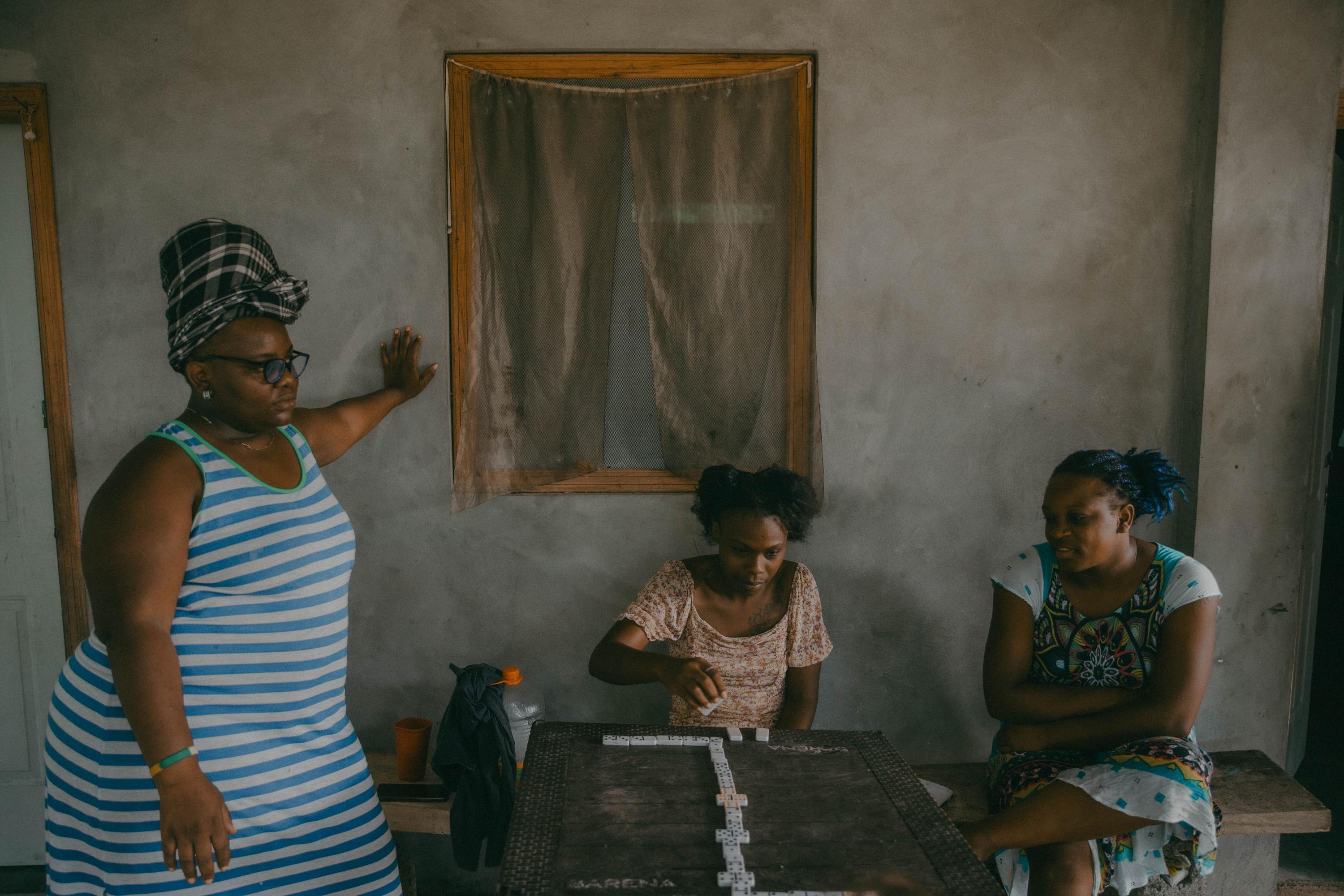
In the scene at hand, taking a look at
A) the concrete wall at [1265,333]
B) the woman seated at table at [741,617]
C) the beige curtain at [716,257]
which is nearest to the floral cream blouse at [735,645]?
the woman seated at table at [741,617]

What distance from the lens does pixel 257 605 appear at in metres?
1.76

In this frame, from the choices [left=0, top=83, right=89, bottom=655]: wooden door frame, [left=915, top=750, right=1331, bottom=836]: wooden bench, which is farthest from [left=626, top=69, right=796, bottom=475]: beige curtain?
[left=0, top=83, right=89, bottom=655]: wooden door frame

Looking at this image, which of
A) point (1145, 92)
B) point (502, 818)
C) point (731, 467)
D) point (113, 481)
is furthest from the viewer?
point (1145, 92)

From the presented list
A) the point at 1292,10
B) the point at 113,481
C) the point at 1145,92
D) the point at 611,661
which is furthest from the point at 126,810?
the point at 1292,10

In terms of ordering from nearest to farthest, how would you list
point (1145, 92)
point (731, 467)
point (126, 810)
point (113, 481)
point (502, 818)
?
point (113, 481)
point (126, 810)
point (502, 818)
point (731, 467)
point (1145, 92)

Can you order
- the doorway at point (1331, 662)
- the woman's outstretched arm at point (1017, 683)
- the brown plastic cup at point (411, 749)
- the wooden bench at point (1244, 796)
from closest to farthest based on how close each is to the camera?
the woman's outstretched arm at point (1017, 683), the wooden bench at point (1244, 796), the brown plastic cup at point (411, 749), the doorway at point (1331, 662)

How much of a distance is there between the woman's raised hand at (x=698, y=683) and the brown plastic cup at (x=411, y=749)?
3.49ft

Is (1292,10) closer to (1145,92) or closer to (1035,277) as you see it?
(1145,92)

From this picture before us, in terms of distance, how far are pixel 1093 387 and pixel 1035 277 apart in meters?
0.45

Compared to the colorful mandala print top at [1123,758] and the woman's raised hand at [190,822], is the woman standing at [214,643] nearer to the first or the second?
the woman's raised hand at [190,822]

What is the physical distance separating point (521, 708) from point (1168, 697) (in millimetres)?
2064

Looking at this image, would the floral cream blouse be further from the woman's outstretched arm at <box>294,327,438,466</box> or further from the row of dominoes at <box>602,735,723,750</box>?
the woman's outstretched arm at <box>294,327,438,466</box>

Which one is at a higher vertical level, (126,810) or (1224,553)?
(1224,553)

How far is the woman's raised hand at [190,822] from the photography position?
1.58 m
